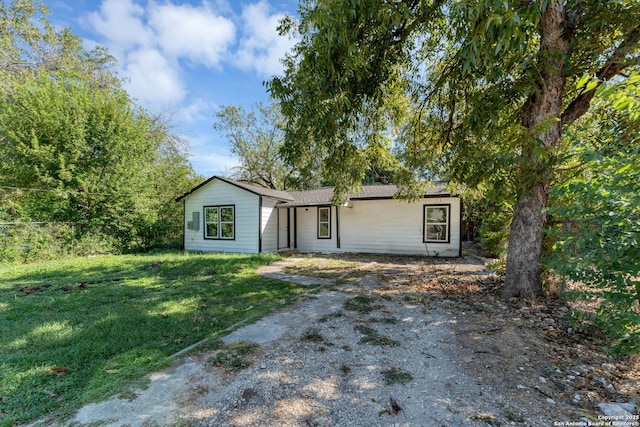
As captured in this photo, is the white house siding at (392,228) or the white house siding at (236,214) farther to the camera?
the white house siding at (236,214)

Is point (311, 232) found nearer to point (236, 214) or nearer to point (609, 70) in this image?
point (236, 214)

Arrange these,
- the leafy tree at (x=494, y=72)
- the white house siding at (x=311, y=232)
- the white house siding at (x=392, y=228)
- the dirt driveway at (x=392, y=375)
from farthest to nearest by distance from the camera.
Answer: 1. the white house siding at (x=311, y=232)
2. the white house siding at (x=392, y=228)
3. the leafy tree at (x=494, y=72)
4. the dirt driveway at (x=392, y=375)

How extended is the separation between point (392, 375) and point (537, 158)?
11.7 ft

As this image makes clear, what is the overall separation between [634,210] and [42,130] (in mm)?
15552

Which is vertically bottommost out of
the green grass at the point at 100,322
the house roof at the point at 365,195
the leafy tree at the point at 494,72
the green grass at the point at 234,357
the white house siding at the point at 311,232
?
the green grass at the point at 100,322

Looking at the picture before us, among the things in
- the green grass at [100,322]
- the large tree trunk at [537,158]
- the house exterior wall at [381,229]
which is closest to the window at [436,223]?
the house exterior wall at [381,229]

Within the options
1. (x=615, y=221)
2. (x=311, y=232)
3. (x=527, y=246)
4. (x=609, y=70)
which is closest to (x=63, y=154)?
(x=311, y=232)

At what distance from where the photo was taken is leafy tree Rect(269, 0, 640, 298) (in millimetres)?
3547

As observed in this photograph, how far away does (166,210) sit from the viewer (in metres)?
14.7

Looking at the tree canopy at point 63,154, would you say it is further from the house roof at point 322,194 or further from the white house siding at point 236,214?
the house roof at point 322,194

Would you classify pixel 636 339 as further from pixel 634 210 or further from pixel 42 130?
pixel 42 130

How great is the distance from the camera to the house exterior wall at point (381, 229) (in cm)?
1073

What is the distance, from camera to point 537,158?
3.99 m

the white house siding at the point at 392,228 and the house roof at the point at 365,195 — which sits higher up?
the house roof at the point at 365,195
